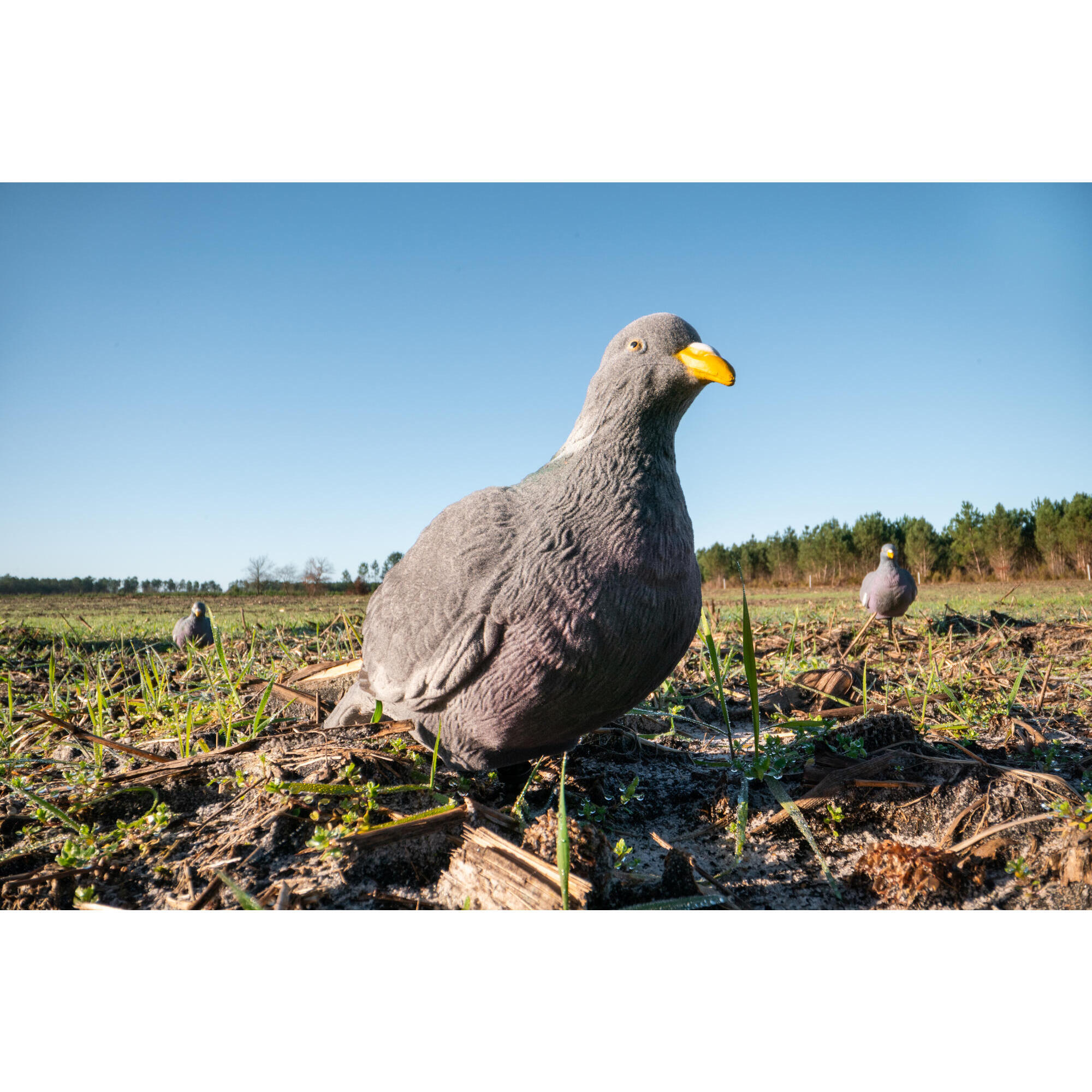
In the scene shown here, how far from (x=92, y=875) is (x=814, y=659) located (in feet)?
14.9

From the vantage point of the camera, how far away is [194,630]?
8.08 m

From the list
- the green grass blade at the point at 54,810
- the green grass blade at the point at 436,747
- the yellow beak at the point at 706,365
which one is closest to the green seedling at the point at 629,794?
the green grass blade at the point at 436,747

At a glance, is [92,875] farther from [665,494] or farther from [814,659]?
[814,659]

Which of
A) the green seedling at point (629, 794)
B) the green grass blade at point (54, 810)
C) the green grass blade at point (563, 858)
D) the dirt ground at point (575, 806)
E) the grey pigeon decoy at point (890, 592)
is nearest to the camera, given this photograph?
the green grass blade at point (563, 858)

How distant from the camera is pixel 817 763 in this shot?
2.80 metres

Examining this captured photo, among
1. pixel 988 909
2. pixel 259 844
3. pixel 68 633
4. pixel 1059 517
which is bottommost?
pixel 988 909

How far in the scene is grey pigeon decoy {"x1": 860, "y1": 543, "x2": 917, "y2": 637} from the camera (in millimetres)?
8633

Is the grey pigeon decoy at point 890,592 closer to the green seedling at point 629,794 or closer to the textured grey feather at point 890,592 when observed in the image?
the textured grey feather at point 890,592

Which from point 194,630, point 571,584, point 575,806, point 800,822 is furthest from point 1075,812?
point 194,630

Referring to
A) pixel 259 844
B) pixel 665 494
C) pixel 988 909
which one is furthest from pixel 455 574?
pixel 988 909

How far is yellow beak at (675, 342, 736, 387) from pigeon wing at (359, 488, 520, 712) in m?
0.77

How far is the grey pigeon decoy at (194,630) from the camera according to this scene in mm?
7914

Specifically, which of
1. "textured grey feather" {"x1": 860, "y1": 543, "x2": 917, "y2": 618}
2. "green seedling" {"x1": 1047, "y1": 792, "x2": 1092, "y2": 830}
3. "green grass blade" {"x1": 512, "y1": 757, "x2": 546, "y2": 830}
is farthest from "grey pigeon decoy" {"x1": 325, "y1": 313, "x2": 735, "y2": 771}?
"textured grey feather" {"x1": 860, "y1": 543, "x2": 917, "y2": 618}

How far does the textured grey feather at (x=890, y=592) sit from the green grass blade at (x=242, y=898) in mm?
8531
